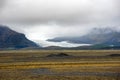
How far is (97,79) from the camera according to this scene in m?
58.3

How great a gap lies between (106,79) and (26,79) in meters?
14.6

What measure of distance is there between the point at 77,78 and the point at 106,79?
5550 millimetres

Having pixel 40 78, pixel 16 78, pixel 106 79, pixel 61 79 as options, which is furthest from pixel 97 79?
pixel 16 78

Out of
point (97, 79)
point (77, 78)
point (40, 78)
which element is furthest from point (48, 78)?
point (97, 79)

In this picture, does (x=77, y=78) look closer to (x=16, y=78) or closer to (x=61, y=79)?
(x=61, y=79)

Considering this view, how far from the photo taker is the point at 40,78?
60938 millimetres

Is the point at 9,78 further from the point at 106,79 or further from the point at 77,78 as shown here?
the point at 106,79

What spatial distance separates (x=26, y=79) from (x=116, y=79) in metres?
16.4

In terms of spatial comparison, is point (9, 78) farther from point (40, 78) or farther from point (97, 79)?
point (97, 79)

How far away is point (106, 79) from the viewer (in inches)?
2293

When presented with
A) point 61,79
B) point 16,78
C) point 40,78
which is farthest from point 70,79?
point 16,78

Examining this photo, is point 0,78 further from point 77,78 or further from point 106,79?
point 106,79

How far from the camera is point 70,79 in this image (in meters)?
59.0

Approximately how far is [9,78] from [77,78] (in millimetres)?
12733
